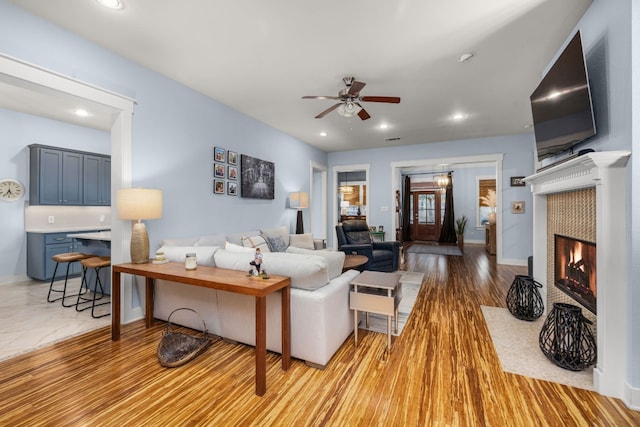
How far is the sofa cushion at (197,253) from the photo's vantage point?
8.20 feet

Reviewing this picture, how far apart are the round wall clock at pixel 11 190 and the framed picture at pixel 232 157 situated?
3.60m

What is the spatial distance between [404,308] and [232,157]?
10.8 ft

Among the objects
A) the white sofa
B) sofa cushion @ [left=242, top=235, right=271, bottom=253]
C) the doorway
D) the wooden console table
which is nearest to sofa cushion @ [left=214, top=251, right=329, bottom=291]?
the white sofa

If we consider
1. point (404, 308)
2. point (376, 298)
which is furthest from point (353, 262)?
point (376, 298)

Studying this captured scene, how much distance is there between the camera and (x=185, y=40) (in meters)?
2.56

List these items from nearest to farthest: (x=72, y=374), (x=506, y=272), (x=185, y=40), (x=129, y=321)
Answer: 1. (x=72, y=374)
2. (x=185, y=40)
3. (x=129, y=321)
4. (x=506, y=272)

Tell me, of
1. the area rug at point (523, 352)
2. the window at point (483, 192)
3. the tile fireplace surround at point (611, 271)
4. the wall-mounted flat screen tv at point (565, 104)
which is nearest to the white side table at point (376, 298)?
the area rug at point (523, 352)

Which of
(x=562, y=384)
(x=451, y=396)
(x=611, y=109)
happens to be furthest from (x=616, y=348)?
(x=611, y=109)

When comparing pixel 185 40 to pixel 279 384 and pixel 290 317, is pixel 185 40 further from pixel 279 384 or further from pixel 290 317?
pixel 279 384

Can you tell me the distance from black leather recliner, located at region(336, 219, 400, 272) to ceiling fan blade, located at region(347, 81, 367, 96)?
7.45 ft

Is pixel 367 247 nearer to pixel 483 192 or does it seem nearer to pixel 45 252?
pixel 45 252

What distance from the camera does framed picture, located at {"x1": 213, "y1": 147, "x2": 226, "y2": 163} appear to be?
12.8ft

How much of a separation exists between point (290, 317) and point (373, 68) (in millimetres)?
2754

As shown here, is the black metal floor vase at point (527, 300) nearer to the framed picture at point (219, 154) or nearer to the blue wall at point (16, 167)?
the framed picture at point (219, 154)
